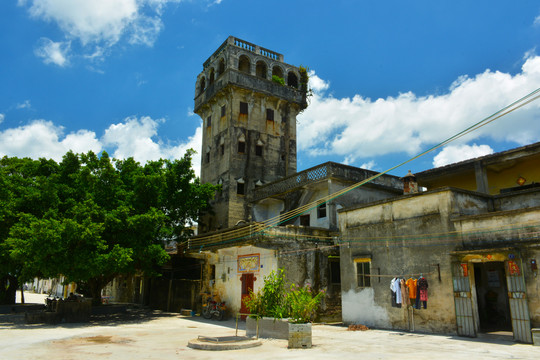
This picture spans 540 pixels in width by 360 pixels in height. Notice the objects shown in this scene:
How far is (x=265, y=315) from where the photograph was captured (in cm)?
1313

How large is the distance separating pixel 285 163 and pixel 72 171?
16.2m

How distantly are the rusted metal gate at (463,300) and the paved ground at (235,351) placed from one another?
1.77 feet

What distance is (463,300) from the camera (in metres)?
13.2

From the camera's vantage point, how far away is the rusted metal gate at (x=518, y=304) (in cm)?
1166

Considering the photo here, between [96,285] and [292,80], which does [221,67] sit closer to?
[292,80]

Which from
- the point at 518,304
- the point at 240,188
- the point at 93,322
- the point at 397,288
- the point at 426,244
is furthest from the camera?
the point at 240,188

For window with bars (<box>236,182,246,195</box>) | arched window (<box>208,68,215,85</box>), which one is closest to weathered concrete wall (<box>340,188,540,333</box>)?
window with bars (<box>236,182,246,195</box>)

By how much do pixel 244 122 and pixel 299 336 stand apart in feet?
75.4

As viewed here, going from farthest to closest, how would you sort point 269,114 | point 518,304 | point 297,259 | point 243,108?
point 269,114 → point 243,108 → point 297,259 → point 518,304

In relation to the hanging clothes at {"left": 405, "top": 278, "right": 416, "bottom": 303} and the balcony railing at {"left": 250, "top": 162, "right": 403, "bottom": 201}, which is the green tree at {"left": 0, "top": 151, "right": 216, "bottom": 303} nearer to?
the balcony railing at {"left": 250, "top": 162, "right": 403, "bottom": 201}

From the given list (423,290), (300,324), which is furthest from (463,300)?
(300,324)

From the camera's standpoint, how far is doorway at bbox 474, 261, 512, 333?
16078mm

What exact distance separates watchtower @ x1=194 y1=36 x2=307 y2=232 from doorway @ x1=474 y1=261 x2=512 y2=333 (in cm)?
1717

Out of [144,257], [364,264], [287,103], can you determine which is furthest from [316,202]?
[287,103]
